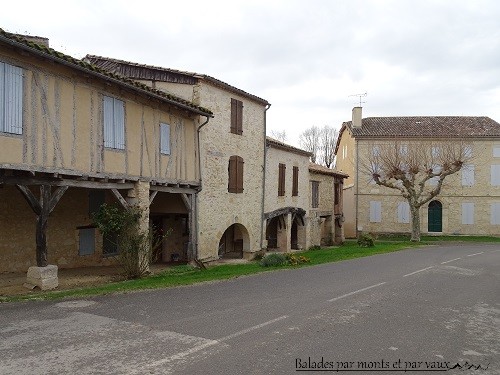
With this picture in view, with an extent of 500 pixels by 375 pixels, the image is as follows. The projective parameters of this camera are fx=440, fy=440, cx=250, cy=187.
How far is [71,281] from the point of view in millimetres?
11039

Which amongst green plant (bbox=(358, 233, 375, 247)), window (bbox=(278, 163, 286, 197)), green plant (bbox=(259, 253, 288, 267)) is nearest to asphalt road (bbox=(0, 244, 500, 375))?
green plant (bbox=(259, 253, 288, 267))

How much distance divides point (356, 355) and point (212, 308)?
3.04 metres

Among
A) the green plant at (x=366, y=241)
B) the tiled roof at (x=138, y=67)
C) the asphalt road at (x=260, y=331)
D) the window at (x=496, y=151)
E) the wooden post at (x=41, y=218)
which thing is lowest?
the green plant at (x=366, y=241)

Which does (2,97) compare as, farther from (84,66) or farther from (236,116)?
(236,116)

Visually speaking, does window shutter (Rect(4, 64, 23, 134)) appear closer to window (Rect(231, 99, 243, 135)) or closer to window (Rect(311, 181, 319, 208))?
window (Rect(231, 99, 243, 135))

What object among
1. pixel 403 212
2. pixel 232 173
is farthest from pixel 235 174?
pixel 403 212

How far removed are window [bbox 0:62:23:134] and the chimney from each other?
27082 millimetres

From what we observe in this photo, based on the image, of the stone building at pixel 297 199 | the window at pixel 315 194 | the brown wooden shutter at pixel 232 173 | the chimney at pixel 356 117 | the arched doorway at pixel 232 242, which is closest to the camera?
the brown wooden shutter at pixel 232 173

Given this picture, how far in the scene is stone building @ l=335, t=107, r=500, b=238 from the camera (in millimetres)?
31188

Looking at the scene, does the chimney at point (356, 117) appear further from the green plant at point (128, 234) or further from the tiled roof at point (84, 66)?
the green plant at point (128, 234)

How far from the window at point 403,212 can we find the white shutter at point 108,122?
990 inches

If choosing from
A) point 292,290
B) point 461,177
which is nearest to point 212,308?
point 292,290

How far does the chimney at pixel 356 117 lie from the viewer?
32688 millimetres

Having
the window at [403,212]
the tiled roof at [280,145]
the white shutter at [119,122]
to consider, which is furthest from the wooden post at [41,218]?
the window at [403,212]
